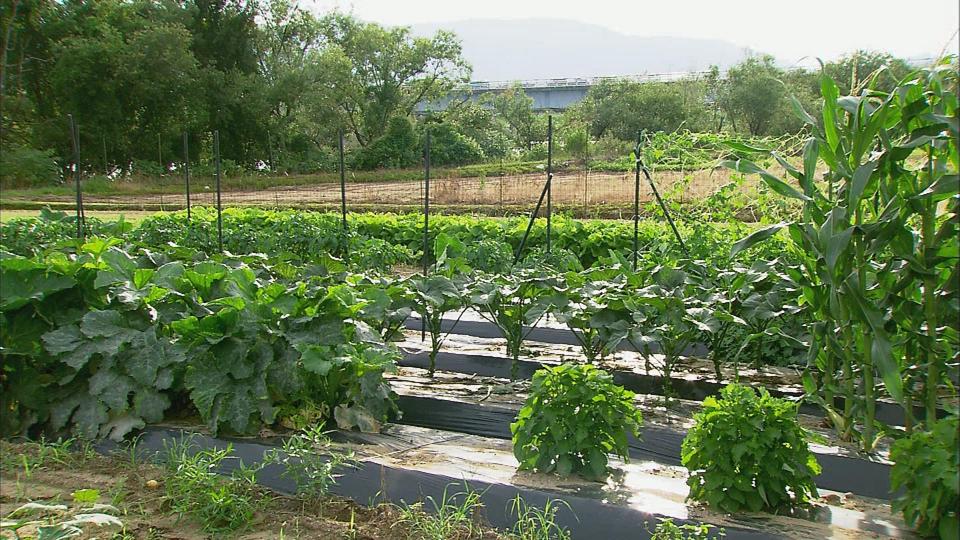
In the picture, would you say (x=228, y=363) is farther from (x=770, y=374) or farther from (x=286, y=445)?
(x=770, y=374)

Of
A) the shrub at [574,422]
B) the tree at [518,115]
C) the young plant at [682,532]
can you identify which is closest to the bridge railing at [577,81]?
the tree at [518,115]

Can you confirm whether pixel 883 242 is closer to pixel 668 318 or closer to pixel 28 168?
pixel 668 318

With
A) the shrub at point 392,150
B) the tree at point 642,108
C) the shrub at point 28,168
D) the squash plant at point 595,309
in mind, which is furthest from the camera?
the tree at point 642,108

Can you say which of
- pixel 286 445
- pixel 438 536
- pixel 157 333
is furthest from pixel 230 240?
pixel 438 536

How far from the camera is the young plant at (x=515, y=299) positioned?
363 cm

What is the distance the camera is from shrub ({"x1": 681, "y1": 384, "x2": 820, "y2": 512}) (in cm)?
224

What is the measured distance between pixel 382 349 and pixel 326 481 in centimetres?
70

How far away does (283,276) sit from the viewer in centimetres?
441

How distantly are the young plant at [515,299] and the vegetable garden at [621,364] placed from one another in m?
0.02

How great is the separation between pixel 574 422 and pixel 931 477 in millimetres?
998

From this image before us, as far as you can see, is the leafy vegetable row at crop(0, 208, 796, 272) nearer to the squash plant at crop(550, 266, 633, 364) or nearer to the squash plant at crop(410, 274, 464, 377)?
the squash plant at crop(550, 266, 633, 364)

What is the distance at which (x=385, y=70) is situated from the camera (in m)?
34.7

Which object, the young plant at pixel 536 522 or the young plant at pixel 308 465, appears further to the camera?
the young plant at pixel 308 465

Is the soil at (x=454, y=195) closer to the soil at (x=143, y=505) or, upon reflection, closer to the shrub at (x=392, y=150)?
the shrub at (x=392, y=150)
